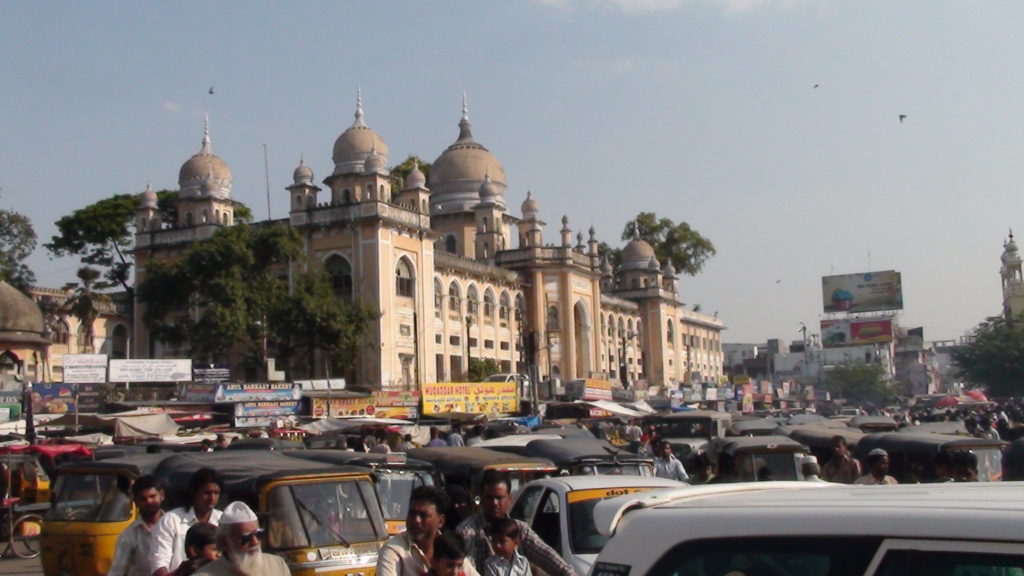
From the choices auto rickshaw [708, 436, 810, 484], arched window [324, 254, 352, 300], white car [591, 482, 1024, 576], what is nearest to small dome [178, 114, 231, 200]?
arched window [324, 254, 352, 300]

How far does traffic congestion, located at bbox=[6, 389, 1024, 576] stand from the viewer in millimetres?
2572

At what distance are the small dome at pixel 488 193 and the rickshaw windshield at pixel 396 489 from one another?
156ft

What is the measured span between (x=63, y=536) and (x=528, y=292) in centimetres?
4744

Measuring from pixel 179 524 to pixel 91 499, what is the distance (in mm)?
3604

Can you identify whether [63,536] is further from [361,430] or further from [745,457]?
[361,430]

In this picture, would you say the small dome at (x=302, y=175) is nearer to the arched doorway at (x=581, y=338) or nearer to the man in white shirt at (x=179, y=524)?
the arched doorway at (x=581, y=338)

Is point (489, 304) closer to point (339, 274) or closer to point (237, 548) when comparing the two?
point (339, 274)

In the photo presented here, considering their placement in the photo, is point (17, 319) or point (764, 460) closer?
point (764, 460)

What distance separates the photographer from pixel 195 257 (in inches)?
1565

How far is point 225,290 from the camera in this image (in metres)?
38.6

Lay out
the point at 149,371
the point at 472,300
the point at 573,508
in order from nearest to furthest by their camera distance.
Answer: the point at 573,508 < the point at 149,371 < the point at 472,300

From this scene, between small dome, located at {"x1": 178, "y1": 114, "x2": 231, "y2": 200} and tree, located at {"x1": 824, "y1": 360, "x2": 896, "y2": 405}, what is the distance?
56.3 metres

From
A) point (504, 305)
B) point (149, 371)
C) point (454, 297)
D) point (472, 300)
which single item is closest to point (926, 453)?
point (149, 371)

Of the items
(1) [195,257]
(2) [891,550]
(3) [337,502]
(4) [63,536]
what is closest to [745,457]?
(3) [337,502]
